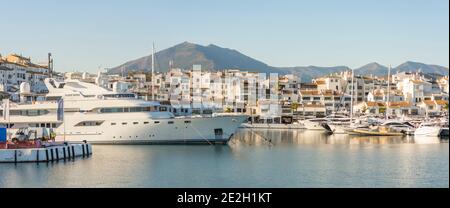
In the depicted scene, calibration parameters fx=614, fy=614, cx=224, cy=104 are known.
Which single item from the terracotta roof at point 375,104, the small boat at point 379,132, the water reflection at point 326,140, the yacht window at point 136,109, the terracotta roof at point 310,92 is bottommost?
the water reflection at point 326,140

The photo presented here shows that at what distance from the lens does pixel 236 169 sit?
24.1 metres

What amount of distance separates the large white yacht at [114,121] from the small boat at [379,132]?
61.4ft

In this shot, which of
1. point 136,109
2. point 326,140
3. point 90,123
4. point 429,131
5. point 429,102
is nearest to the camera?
point 136,109

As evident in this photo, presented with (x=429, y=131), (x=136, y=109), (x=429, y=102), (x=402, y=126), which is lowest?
(x=429, y=131)

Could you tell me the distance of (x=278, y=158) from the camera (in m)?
28.7

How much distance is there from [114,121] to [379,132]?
980 inches

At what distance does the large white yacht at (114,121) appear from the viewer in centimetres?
3591

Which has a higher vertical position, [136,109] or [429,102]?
[429,102]

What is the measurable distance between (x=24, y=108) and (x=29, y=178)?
55.9ft

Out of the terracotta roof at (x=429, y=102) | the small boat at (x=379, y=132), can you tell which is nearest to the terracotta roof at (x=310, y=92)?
the terracotta roof at (x=429, y=102)

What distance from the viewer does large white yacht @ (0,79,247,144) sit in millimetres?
35906

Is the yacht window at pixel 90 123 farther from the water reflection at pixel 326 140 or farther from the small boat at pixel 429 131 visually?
the small boat at pixel 429 131

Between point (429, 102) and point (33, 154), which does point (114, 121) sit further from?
point (429, 102)

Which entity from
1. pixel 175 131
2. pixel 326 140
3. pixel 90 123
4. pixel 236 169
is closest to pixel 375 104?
pixel 326 140
